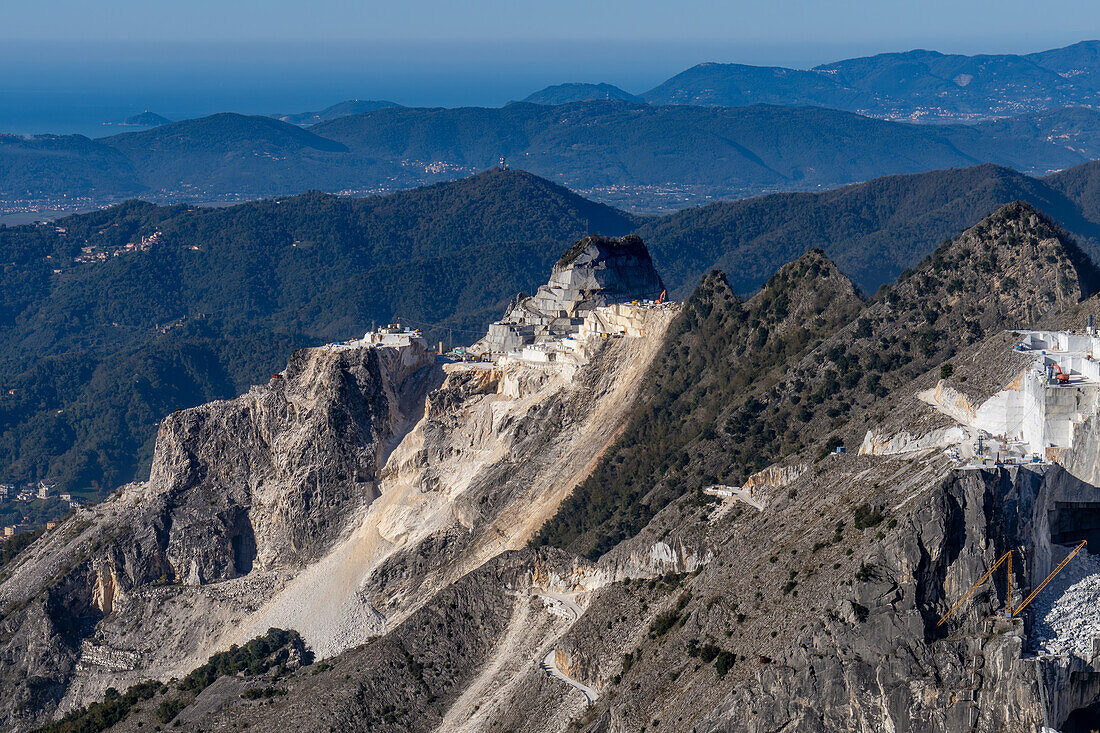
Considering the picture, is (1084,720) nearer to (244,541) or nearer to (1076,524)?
(1076,524)

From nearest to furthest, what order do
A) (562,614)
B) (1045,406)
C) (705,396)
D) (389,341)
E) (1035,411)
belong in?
(1045,406), (1035,411), (562,614), (705,396), (389,341)

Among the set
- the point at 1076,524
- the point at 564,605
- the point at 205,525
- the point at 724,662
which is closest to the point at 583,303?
the point at 205,525

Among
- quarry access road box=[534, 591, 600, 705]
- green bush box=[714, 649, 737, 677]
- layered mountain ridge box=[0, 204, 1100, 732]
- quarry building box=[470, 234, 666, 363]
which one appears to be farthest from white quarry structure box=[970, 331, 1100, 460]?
quarry building box=[470, 234, 666, 363]

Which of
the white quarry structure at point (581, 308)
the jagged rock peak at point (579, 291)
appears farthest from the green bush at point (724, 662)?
the jagged rock peak at point (579, 291)

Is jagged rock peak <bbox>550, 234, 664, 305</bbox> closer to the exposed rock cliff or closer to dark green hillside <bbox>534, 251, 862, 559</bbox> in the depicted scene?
dark green hillside <bbox>534, 251, 862, 559</bbox>

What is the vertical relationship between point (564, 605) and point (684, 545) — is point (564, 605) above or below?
below

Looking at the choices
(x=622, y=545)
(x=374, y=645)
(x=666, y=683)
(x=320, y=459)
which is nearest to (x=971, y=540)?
(x=666, y=683)

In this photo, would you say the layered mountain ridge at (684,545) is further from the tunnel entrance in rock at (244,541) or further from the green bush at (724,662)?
the tunnel entrance in rock at (244,541)
